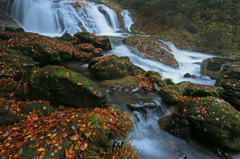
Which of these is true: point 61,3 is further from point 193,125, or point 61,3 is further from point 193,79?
point 193,125

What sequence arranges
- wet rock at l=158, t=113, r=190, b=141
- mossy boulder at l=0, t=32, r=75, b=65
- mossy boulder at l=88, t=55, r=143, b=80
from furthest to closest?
mossy boulder at l=0, t=32, r=75, b=65
mossy boulder at l=88, t=55, r=143, b=80
wet rock at l=158, t=113, r=190, b=141

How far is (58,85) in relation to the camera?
3.84m

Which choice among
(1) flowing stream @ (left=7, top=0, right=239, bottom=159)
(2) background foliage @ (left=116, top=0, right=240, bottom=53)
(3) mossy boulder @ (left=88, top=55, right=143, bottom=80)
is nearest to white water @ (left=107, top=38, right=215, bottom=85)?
(1) flowing stream @ (left=7, top=0, right=239, bottom=159)

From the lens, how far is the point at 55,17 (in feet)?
44.8

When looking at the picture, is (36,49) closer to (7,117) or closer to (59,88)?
(59,88)

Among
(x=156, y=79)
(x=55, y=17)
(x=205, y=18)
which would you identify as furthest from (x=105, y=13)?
(x=156, y=79)

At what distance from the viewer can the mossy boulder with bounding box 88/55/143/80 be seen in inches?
249

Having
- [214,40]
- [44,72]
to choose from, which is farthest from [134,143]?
[214,40]

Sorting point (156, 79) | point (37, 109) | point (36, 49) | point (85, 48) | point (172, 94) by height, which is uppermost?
point (36, 49)

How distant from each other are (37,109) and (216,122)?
5455mm

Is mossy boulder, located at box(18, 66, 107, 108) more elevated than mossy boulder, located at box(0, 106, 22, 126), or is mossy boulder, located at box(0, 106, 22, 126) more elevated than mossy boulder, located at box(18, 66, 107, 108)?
mossy boulder, located at box(18, 66, 107, 108)

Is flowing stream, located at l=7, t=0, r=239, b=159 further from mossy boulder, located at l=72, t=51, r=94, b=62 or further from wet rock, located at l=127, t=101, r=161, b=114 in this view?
mossy boulder, located at l=72, t=51, r=94, b=62

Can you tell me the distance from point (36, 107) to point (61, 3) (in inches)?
652

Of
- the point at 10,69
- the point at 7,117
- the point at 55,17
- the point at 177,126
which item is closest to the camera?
the point at 7,117
